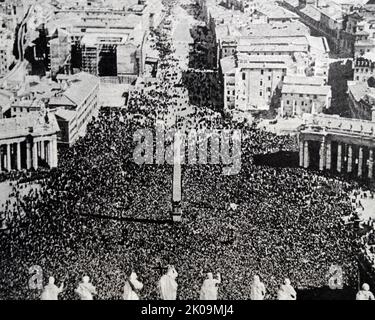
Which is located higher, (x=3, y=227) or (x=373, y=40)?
(x=373, y=40)

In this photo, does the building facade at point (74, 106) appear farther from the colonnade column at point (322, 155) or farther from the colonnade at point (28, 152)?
the colonnade column at point (322, 155)

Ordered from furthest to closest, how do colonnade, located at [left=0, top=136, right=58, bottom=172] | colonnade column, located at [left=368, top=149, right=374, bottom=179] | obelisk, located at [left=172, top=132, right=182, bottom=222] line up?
colonnade column, located at [left=368, top=149, right=374, bottom=179], colonnade, located at [left=0, top=136, right=58, bottom=172], obelisk, located at [left=172, top=132, right=182, bottom=222]

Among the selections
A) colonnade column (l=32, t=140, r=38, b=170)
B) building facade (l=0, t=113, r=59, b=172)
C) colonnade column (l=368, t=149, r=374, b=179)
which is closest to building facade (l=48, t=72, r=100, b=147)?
building facade (l=0, t=113, r=59, b=172)

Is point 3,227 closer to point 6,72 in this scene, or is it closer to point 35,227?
point 35,227

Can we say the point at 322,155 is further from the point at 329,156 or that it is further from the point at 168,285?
the point at 168,285

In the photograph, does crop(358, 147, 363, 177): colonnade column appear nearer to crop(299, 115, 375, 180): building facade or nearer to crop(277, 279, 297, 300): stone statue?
crop(299, 115, 375, 180): building facade

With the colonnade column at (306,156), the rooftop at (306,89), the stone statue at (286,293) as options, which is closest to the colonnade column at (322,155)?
the colonnade column at (306,156)

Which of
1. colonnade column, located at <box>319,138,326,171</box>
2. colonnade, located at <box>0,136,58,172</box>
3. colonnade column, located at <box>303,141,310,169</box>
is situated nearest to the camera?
colonnade, located at <box>0,136,58,172</box>
